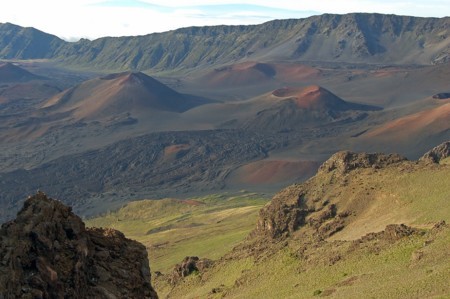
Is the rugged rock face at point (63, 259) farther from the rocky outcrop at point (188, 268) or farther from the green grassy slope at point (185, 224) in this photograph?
the green grassy slope at point (185, 224)

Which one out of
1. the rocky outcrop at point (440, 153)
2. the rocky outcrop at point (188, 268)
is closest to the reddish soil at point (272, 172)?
the rocky outcrop at point (440, 153)

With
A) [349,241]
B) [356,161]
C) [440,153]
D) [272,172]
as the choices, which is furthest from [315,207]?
[272,172]

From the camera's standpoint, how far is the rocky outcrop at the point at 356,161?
55969 mm

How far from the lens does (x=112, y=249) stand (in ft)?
77.6

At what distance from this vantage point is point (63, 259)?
21281 mm

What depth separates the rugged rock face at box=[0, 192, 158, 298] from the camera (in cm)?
1986

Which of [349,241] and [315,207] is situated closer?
[349,241]

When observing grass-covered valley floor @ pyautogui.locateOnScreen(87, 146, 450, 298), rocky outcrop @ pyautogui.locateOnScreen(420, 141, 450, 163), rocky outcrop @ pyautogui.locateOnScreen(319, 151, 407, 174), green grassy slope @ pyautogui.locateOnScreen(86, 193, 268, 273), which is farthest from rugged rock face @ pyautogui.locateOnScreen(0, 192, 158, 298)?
rocky outcrop @ pyautogui.locateOnScreen(420, 141, 450, 163)

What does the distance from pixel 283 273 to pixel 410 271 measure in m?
11.7

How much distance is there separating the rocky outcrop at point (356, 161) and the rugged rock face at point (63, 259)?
34.9 m

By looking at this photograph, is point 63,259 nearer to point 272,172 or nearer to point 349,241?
point 349,241

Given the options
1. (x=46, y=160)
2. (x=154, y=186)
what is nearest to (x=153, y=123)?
(x=46, y=160)

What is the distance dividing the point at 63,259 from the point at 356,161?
39.3 metres

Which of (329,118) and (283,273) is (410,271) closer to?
(283,273)
